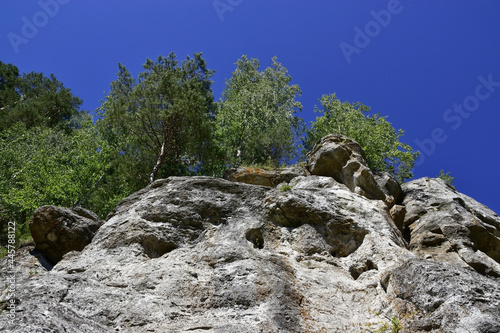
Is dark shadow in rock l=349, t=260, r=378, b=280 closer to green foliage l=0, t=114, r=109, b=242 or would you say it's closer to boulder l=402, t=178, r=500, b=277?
boulder l=402, t=178, r=500, b=277

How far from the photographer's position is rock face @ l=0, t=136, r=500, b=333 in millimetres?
7930

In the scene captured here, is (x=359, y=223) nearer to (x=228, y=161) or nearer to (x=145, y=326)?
(x=145, y=326)

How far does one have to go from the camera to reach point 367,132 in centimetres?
3134

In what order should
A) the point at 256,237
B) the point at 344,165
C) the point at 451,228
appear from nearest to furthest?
the point at 256,237 → the point at 451,228 → the point at 344,165

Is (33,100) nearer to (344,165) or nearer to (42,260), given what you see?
(42,260)

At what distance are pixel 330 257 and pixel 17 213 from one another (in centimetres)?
1737

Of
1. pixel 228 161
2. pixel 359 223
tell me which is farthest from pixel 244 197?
pixel 228 161

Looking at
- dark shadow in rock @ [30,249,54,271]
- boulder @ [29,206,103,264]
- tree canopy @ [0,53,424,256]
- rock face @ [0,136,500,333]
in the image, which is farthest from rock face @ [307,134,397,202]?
dark shadow in rock @ [30,249,54,271]

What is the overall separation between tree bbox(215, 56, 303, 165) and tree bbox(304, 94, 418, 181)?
2337mm

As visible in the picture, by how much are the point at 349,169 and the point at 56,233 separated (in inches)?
483

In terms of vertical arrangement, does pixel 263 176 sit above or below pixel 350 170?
below

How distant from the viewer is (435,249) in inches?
553

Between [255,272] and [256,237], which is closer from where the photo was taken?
[255,272]

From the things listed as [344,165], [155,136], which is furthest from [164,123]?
[344,165]
